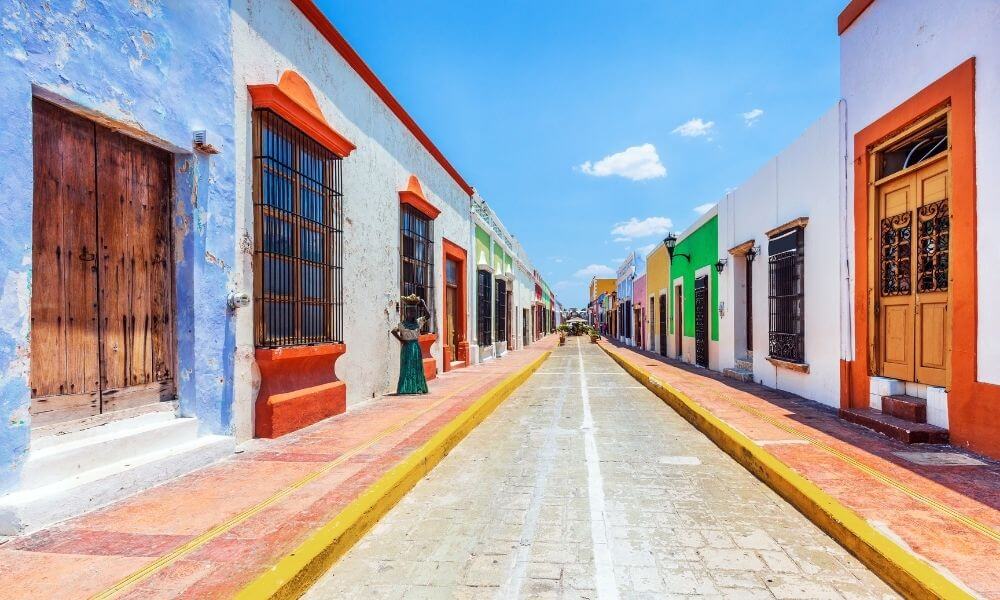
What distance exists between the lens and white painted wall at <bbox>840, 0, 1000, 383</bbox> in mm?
4832

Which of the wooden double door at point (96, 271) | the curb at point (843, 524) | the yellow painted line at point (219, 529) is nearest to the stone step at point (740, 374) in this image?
the curb at point (843, 524)

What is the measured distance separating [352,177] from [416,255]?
3.38 metres

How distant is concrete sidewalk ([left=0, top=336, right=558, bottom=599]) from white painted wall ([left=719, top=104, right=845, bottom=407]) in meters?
6.34

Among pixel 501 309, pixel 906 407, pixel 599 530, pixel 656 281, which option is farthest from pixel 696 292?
pixel 599 530

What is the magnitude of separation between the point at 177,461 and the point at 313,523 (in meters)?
1.89

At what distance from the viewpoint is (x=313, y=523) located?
3.41 meters

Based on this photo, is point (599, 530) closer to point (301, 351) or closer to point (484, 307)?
point (301, 351)

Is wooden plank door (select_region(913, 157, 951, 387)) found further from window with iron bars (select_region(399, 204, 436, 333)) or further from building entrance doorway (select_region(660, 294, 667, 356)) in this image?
building entrance doorway (select_region(660, 294, 667, 356))

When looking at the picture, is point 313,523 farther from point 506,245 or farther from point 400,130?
point 506,245

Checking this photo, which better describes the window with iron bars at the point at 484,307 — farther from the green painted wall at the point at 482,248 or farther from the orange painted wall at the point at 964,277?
the orange painted wall at the point at 964,277

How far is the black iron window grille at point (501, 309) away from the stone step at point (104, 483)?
16.3 m

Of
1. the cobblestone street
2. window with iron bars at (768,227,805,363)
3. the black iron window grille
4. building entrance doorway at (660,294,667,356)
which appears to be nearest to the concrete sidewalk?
the cobblestone street

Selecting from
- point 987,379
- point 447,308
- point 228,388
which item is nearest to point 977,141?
point 987,379

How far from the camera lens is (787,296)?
905 centimetres
